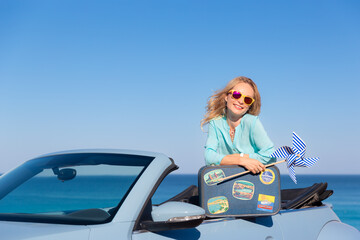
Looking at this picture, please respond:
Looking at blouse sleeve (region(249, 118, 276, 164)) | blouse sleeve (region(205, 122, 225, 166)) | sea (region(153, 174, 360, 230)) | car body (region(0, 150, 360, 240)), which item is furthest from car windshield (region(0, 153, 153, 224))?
blouse sleeve (region(249, 118, 276, 164))

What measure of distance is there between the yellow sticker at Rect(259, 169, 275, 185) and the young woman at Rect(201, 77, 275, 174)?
0.22m

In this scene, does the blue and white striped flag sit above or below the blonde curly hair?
below

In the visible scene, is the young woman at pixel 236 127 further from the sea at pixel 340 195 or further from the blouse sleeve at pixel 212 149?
the sea at pixel 340 195

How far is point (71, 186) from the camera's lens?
9.45ft

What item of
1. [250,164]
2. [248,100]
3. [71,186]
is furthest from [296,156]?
[71,186]

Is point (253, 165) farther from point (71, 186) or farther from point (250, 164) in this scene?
point (71, 186)

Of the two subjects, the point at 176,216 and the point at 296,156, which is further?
the point at 296,156

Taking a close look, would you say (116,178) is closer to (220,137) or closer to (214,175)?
(214,175)

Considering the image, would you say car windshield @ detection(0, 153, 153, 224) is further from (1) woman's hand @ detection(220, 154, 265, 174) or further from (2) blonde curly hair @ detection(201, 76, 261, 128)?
(2) blonde curly hair @ detection(201, 76, 261, 128)

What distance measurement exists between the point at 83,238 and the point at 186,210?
540 mm

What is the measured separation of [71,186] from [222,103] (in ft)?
5.93

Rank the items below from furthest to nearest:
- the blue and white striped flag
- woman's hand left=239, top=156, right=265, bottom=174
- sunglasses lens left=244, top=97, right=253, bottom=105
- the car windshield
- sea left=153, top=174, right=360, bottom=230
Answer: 1. sea left=153, top=174, right=360, bottom=230
2. sunglasses lens left=244, top=97, right=253, bottom=105
3. the blue and white striped flag
4. woman's hand left=239, top=156, right=265, bottom=174
5. the car windshield

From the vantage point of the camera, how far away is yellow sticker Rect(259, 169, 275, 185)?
3.45 metres

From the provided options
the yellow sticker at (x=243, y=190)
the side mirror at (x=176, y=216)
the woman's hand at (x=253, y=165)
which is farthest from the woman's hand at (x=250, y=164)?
the side mirror at (x=176, y=216)
